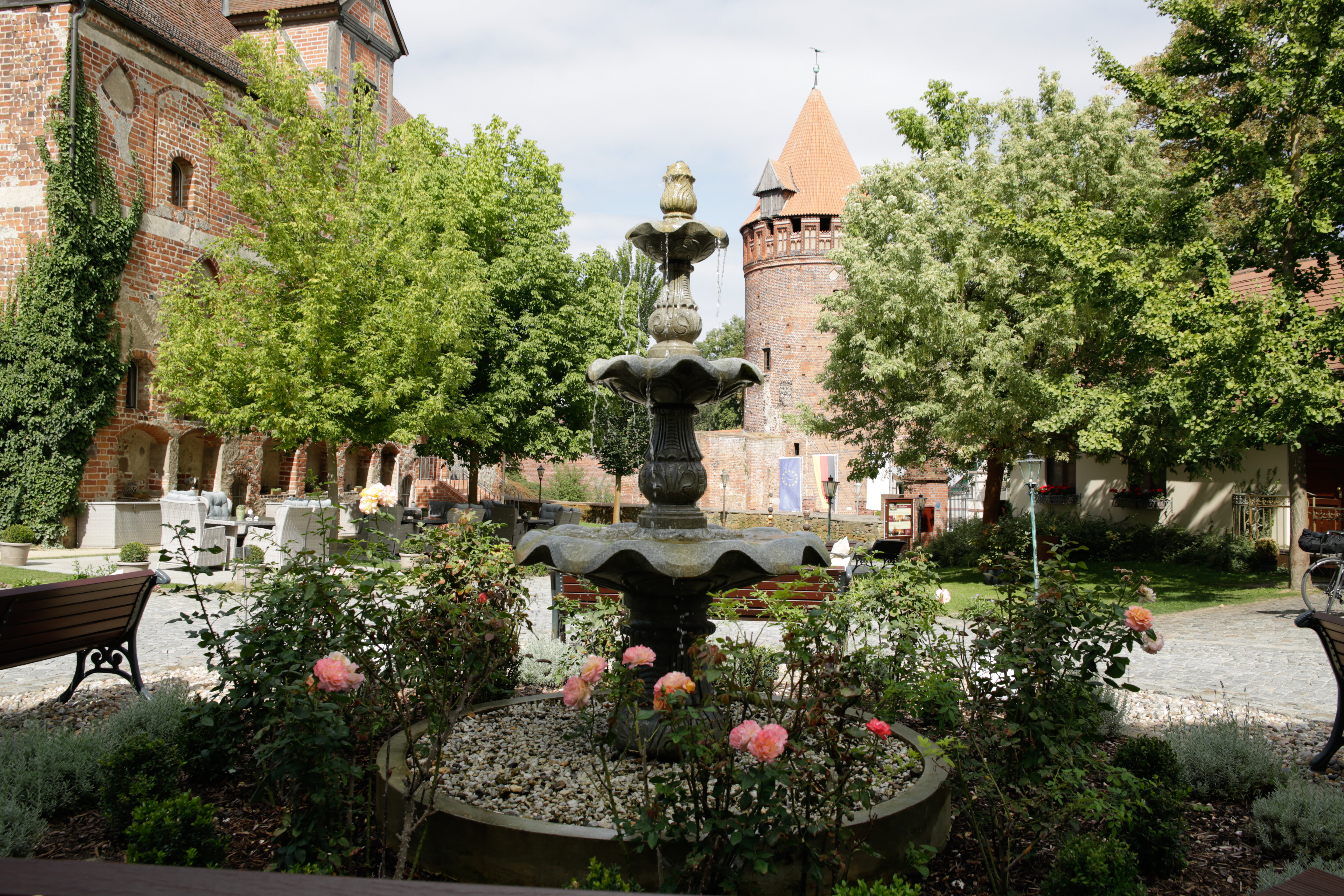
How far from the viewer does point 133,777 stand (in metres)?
3.52

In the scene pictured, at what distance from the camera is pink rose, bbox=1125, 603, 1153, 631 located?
3176 millimetres

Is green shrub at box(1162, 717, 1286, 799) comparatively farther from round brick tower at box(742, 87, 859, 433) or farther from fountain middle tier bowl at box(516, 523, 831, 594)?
round brick tower at box(742, 87, 859, 433)

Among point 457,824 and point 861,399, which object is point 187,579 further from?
point 861,399

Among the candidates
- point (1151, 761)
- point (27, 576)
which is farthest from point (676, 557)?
point (27, 576)

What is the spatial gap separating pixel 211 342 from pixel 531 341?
586cm

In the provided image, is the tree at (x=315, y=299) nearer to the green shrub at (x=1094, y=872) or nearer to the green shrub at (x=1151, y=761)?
the green shrub at (x=1151, y=761)

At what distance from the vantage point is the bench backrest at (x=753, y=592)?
19.8ft

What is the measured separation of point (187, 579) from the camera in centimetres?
1265

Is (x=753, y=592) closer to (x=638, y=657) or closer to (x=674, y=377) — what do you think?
(x=674, y=377)

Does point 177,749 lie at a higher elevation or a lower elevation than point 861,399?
lower

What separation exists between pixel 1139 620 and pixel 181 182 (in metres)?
21.5

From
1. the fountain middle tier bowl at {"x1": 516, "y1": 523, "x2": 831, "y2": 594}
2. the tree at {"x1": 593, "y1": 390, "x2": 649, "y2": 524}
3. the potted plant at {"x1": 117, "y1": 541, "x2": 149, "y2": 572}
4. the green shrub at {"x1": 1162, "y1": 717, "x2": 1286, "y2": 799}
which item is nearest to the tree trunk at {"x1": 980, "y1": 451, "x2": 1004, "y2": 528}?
the tree at {"x1": 593, "y1": 390, "x2": 649, "y2": 524}

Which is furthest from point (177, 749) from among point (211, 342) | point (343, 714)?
point (211, 342)

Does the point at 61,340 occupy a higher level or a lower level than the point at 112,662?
higher
